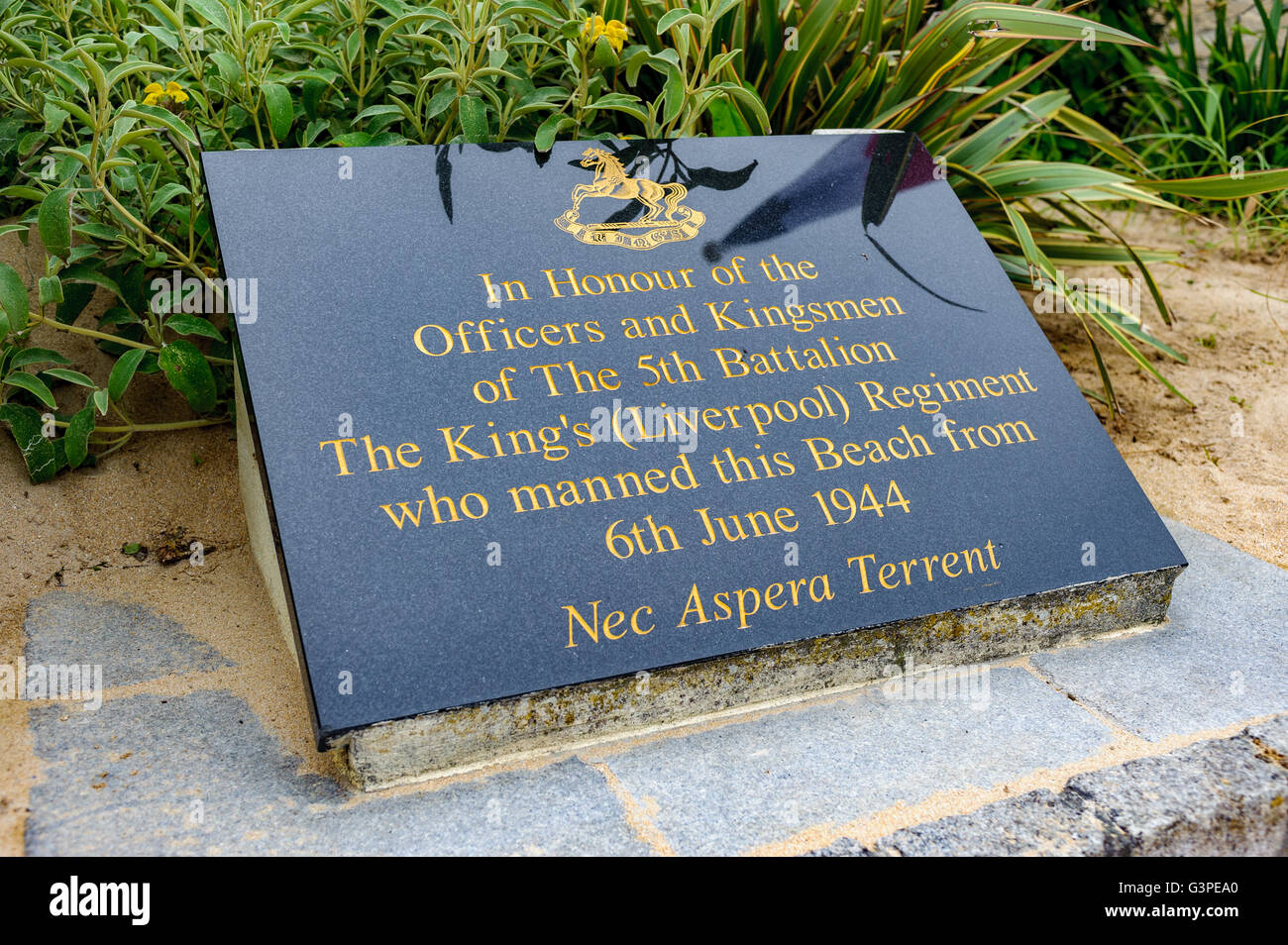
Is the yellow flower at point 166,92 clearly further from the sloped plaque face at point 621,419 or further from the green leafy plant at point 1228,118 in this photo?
the green leafy plant at point 1228,118

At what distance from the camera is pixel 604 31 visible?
255 cm

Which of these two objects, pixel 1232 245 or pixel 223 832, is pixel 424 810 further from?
pixel 1232 245

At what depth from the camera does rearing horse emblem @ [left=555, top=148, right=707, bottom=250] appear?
232 cm

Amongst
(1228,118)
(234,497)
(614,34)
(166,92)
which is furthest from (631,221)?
(1228,118)

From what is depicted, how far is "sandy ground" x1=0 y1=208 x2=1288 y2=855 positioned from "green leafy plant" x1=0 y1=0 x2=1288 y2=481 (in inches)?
3.6

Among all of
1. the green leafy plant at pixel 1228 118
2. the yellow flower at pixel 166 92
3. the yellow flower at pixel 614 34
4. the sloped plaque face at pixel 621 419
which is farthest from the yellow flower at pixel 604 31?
the green leafy plant at pixel 1228 118

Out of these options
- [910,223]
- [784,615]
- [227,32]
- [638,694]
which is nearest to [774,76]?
[910,223]

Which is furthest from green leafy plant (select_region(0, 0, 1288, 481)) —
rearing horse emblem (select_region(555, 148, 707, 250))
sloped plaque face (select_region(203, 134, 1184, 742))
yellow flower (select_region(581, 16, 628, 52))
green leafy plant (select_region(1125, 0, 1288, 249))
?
green leafy plant (select_region(1125, 0, 1288, 249))

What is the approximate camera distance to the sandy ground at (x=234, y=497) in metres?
2.00

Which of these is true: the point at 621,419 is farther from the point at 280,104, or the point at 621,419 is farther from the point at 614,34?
the point at 280,104

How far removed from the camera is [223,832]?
1.55 meters

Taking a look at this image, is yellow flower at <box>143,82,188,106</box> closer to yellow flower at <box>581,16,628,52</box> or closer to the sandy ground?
the sandy ground

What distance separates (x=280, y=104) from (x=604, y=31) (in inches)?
33.4
